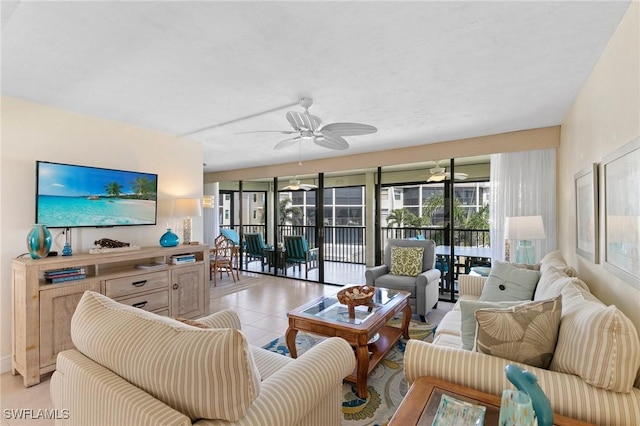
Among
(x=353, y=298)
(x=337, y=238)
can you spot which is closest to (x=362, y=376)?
(x=353, y=298)

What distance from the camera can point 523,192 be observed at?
392 centimetres

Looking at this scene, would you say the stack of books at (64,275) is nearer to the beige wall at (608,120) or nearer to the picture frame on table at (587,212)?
the beige wall at (608,120)

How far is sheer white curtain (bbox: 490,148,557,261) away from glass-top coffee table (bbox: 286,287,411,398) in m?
1.91

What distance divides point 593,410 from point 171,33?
2659 mm

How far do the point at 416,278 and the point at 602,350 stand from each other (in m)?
2.67

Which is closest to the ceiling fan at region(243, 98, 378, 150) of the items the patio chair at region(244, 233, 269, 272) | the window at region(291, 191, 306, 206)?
the window at region(291, 191, 306, 206)

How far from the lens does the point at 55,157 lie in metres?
2.93

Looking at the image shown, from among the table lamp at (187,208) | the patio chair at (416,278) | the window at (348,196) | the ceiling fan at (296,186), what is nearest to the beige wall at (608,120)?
the patio chair at (416,278)

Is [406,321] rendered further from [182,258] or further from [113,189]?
[113,189]

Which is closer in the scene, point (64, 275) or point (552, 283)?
point (552, 283)

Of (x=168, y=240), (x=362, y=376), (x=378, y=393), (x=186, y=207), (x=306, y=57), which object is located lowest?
(x=378, y=393)

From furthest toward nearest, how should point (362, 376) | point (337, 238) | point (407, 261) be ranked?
1. point (337, 238)
2. point (407, 261)
3. point (362, 376)

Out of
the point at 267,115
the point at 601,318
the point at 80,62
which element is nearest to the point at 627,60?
the point at 601,318

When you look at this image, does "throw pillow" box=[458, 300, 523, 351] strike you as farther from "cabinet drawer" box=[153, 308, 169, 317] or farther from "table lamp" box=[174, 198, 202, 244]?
"table lamp" box=[174, 198, 202, 244]
